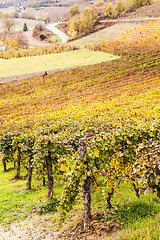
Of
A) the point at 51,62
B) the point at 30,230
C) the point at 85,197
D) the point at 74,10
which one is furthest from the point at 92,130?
the point at 74,10

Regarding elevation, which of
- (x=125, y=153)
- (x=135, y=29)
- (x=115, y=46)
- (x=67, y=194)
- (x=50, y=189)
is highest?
(x=135, y=29)

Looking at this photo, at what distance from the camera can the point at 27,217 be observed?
24.7 feet

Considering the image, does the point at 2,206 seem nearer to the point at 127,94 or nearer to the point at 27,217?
the point at 27,217

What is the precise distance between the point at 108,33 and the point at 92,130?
60352 millimetres

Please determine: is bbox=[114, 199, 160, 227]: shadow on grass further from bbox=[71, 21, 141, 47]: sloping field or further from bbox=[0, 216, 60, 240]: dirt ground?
bbox=[71, 21, 141, 47]: sloping field

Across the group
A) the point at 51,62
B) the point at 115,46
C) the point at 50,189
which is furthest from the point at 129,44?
the point at 50,189

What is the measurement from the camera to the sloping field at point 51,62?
136 feet

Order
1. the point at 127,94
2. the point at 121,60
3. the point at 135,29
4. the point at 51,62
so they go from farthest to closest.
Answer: the point at 135,29
the point at 51,62
the point at 121,60
the point at 127,94

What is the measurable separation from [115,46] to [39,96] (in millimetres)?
27132

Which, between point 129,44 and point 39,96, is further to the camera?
point 129,44

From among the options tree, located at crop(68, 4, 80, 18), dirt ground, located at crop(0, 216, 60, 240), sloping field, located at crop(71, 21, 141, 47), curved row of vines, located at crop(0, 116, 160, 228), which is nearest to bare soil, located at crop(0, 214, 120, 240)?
dirt ground, located at crop(0, 216, 60, 240)

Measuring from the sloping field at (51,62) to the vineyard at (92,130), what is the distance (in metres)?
3.46

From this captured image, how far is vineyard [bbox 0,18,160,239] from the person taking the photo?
600cm

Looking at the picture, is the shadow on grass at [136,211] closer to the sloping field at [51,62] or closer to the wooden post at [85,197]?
the wooden post at [85,197]
